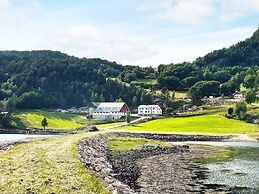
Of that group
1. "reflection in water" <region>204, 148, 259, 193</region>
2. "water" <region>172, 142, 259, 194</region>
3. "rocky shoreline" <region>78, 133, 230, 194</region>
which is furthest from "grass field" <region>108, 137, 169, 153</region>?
"reflection in water" <region>204, 148, 259, 193</region>

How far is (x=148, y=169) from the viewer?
2383 inches

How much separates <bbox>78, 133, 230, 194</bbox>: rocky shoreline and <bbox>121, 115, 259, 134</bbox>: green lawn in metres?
56.0

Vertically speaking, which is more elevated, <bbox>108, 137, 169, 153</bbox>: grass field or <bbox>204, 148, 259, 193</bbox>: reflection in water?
<bbox>108, 137, 169, 153</bbox>: grass field

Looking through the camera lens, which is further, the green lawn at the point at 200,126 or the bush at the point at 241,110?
the bush at the point at 241,110

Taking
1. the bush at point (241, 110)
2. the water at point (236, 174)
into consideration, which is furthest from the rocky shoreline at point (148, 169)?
the bush at point (241, 110)

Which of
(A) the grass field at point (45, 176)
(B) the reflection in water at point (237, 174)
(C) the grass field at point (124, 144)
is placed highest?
(A) the grass field at point (45, 176)

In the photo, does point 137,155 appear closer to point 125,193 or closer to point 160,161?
point 160,161

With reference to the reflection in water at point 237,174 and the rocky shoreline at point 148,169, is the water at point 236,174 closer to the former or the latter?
the reflection in water at point 237,174

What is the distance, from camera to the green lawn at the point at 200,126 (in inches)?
5871

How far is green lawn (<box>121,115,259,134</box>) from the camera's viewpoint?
149 meters

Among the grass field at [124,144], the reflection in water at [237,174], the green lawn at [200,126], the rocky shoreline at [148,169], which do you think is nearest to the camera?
the rocky shoreline at [148,169]

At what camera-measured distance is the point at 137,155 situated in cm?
7681

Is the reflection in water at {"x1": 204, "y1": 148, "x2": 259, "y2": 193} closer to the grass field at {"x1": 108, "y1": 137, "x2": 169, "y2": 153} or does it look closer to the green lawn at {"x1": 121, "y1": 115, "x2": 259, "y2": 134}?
the grass field at {"x1": 108, "y1": 137, "x2": 169, "y2": 153}

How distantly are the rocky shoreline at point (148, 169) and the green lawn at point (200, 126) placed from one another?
5597 cm
